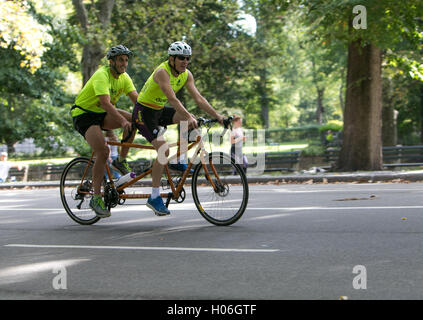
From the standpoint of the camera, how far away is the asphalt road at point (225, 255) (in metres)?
3.98

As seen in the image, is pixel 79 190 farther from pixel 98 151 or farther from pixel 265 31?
pixel 265 31

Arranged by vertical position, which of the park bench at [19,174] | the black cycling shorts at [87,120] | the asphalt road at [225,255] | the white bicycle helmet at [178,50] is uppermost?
the white bicycle helmet at [178,50]

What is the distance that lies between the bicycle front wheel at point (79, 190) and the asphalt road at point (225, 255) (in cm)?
16

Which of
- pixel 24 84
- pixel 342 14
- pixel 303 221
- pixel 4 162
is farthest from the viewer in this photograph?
pixel 24 84

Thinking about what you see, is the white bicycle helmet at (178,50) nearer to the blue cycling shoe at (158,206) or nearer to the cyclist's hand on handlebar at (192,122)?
the cyclist's hand on handlebar at (192,122)

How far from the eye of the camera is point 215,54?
22.9 m

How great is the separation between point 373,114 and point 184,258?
12.0 m

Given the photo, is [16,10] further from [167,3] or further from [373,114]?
[373,114]

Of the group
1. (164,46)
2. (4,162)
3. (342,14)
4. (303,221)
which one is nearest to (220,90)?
(164,46)

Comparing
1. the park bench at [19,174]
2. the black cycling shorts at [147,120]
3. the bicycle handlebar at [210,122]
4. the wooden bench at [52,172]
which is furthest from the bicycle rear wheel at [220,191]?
the park bench at [19,174]

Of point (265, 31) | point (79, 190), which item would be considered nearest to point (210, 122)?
point (79, 190)

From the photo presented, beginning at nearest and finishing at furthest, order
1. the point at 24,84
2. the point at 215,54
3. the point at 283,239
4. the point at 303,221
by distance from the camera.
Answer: the point at 283,239
the point at 303,221
the point at 215,54
the point at 24,84

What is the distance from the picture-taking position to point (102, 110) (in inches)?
268

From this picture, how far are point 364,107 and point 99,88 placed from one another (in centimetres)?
1093
